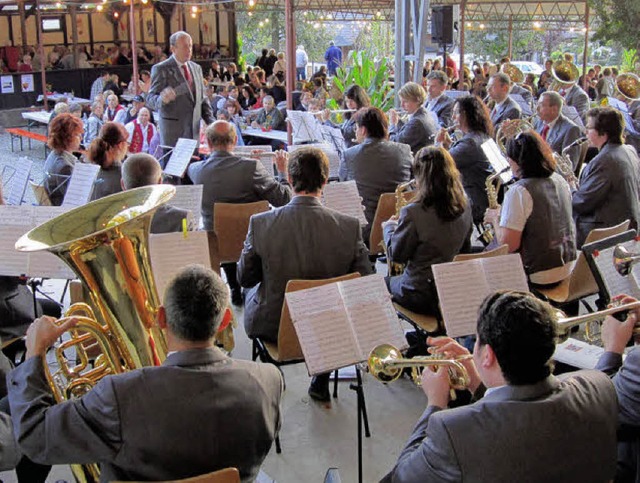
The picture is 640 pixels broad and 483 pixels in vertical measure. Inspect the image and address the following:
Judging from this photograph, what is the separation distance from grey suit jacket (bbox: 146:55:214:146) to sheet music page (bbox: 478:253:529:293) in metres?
4.65

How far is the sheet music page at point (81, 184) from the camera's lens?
15.5ft

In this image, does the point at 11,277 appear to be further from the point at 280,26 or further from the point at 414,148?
the point at 280,26

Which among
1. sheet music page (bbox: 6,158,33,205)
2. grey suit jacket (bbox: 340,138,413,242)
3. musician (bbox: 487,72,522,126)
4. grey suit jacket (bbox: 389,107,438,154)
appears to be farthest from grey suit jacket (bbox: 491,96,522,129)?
sheet music page (bbox: 6,158,33,205)

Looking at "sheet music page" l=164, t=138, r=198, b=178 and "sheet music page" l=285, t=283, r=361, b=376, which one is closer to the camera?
"sheet music page" l=285, t=283, r=361, b=376

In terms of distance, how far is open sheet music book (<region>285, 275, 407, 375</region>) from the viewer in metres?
2.91

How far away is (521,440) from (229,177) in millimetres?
3515

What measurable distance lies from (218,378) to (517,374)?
0.81m

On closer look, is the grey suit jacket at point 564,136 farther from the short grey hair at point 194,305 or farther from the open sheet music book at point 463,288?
the short grey hair at point 194,305

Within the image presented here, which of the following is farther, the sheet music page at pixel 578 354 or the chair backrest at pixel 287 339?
the chair backrest at pixel 287 339

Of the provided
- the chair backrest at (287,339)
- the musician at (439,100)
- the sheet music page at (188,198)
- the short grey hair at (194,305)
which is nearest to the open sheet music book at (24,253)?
the sheet music page at (188,198)

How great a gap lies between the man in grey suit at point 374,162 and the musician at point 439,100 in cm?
276

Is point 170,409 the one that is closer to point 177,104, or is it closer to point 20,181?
point 20,181

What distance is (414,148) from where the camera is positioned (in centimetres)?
700

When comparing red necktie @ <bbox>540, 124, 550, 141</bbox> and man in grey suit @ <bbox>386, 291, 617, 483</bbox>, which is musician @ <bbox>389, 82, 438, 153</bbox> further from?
man in grey suit @ <bbox>386, 291, 617, 483</bbox>
